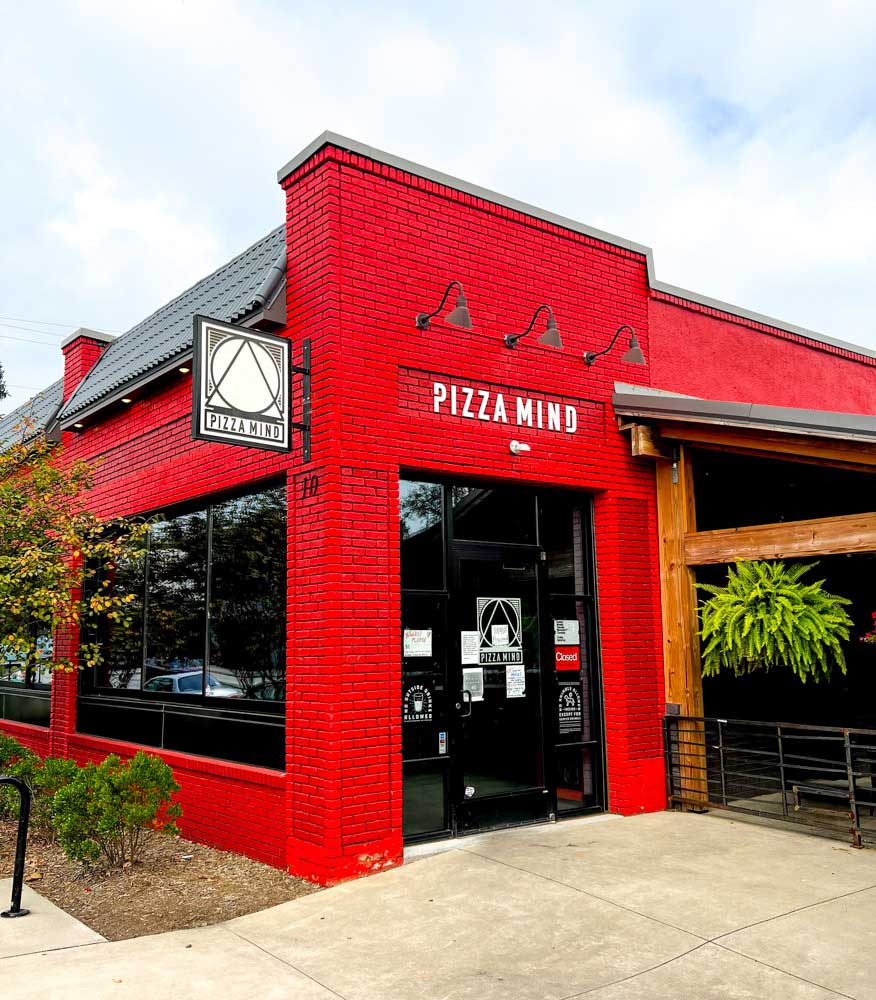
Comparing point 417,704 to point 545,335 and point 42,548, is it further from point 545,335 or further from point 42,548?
point 42,548

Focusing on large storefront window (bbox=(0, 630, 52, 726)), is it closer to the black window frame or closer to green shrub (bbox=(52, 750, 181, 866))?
the black window frame

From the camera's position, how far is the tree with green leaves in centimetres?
Result: 901

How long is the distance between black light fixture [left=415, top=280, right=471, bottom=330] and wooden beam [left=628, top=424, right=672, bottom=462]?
2.22 m

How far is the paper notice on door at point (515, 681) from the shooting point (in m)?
8.17

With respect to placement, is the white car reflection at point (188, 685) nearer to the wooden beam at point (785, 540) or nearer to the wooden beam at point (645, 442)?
the wooden beam at point (645, 442)

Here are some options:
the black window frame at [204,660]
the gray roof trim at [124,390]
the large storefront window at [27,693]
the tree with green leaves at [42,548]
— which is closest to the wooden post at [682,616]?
the black window frame at [204,660]

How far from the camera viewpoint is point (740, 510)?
33.1 ft

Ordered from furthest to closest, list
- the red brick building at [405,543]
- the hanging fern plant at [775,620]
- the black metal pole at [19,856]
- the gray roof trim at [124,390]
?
1. the gray roof trim at [124,390]
2. the hanging fern plant at [775,620]
3. the red brick building at [405,543]
4. the black metal pole at [19,856]

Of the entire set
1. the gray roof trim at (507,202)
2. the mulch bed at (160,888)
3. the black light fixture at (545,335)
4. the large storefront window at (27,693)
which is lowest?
the mulch bed at (160,888)

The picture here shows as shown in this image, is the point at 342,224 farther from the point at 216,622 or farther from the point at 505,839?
the point at 505,839

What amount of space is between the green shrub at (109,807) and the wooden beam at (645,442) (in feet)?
17.5

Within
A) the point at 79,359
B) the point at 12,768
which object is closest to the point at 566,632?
the point at 12,768

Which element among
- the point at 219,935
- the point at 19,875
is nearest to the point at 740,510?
the point at 219,935

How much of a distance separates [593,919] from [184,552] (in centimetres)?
563
